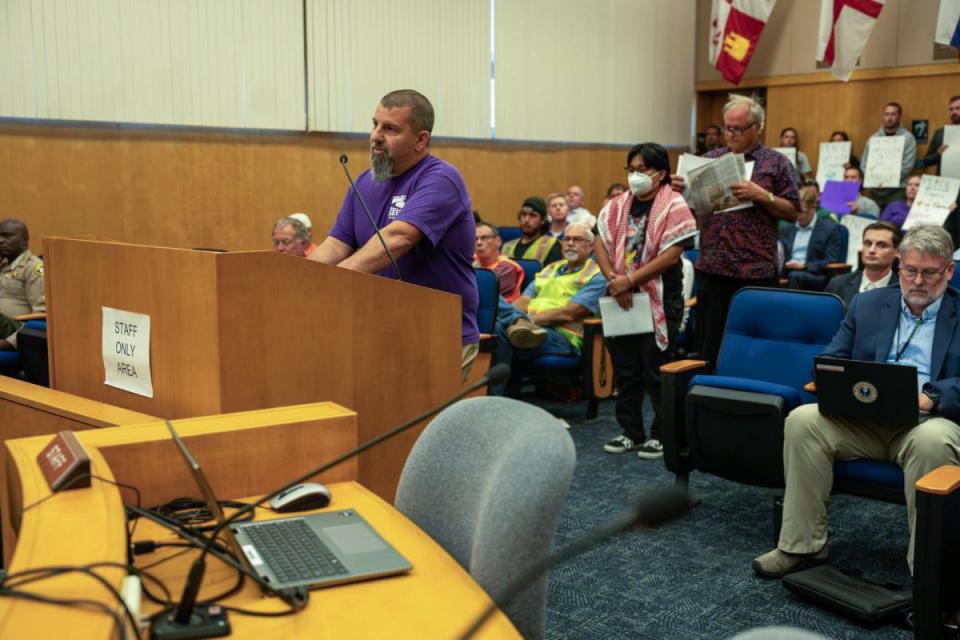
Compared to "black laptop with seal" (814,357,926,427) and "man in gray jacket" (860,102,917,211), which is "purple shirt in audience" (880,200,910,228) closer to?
"man in gray jacket" (860,102,917,211)

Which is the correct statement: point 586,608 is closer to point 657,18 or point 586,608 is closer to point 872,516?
point 872,516

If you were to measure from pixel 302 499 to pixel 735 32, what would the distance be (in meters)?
10.5

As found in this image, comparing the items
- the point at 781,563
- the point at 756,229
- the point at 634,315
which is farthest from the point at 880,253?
the point at 781,563

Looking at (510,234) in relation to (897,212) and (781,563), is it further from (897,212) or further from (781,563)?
(781,563)

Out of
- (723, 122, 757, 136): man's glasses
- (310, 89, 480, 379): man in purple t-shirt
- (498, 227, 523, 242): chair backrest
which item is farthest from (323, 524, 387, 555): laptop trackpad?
(498, 227, 523, 242): chair backrest

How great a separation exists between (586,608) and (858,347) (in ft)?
4.45

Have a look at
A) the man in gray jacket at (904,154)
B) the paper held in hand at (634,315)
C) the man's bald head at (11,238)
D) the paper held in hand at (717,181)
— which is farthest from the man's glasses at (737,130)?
the man in gray jacket at (904,154)

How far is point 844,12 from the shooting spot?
387 inches

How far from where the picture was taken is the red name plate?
1404mm

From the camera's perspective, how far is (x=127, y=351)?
219 centimetres

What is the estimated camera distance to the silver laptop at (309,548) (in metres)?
1.36

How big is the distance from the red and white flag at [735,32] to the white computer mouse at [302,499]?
10383 millimetres

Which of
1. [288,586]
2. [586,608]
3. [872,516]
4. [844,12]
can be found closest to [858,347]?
[872,516]

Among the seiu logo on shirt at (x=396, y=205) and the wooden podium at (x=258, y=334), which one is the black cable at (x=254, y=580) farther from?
the seiu logo on shirt at (x=396, y=205)
